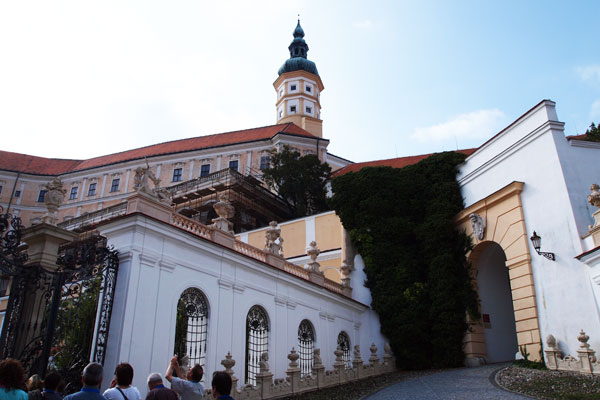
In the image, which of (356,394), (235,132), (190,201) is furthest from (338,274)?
(235,132)

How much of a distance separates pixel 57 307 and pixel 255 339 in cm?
764

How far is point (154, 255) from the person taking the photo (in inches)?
516

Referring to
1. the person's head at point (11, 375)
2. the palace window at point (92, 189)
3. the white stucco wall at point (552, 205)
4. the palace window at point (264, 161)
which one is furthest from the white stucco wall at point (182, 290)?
the palace window at point (92, 189)

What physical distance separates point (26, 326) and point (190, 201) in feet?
113

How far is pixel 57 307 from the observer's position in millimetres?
9844

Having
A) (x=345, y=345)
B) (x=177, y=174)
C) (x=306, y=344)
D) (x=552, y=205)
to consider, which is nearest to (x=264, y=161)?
(x=177, y=174)

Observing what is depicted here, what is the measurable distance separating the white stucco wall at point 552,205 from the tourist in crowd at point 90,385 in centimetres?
1579

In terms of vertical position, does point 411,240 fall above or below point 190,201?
below

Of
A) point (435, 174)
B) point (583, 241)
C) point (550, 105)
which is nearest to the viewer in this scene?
point (583, 241)

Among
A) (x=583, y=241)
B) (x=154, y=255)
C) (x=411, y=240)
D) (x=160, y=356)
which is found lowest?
(x=160, y=356)

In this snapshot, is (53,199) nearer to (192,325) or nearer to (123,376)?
(192,325)

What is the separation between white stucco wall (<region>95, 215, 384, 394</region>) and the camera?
12.0 m

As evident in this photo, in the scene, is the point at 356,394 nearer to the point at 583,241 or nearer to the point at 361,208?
the point at 583,241

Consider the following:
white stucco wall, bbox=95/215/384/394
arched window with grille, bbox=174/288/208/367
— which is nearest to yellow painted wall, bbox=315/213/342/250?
white stucco wall, bbox=95/215/384/394
